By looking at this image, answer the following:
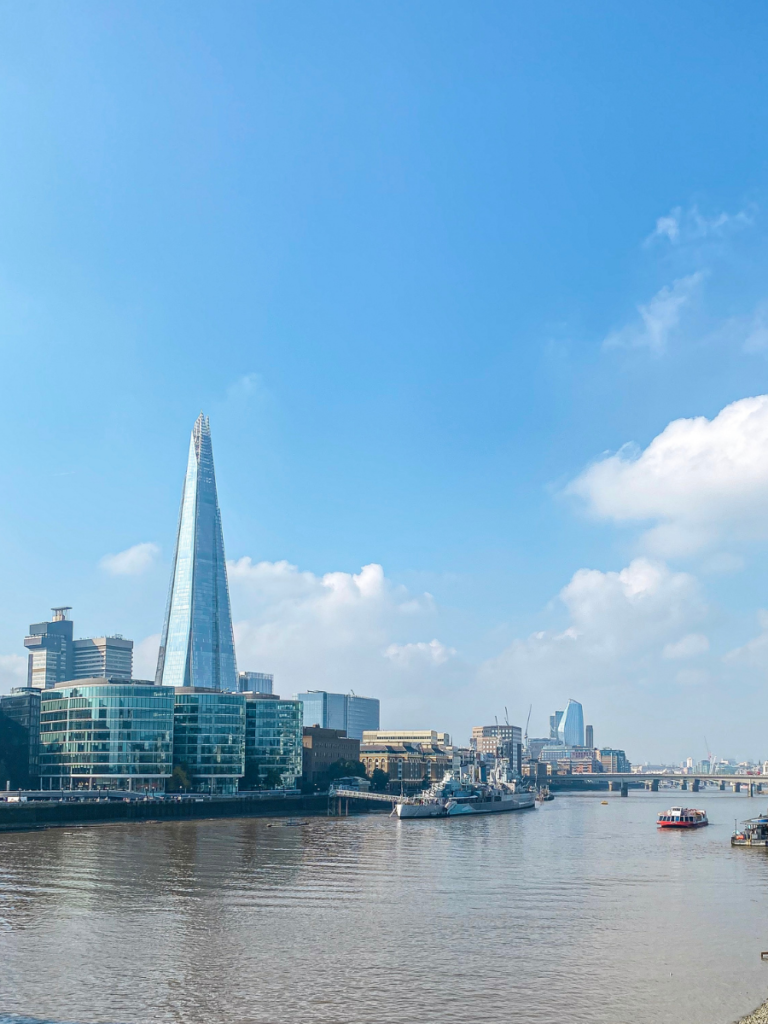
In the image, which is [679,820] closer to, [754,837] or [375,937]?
[754,837]

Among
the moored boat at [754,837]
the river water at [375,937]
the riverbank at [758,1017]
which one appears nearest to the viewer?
the riverbank at [758,1017]

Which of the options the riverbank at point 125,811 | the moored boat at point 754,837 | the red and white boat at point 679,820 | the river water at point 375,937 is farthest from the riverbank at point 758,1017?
the red and white boat at point 679,820

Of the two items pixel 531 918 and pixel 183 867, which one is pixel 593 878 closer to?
Result: pixel 531 918

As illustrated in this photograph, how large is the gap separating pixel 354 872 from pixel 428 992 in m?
45.4

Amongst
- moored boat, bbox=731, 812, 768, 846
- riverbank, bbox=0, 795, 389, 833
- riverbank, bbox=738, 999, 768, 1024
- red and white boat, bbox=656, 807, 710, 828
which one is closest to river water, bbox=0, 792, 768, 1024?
riverbank, bbox=738, 999, 768, 1024

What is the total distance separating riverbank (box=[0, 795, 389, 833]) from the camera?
14562 centimetres

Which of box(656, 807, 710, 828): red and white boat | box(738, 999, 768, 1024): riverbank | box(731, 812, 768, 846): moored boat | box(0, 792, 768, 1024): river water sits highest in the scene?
box(738, 999, 768, 1024): riverbank

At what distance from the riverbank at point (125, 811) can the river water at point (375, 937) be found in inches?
1615

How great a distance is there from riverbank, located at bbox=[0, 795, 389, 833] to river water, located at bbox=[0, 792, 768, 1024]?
41.0m

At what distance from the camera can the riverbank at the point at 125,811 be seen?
146 meters

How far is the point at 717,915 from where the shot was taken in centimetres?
6725

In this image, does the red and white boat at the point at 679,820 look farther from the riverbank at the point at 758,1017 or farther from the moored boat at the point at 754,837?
the riverbank at the point at 758,1017

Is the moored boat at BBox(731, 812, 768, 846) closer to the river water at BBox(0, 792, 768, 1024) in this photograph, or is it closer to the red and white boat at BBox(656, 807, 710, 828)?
the river water at BBox(0, 792, 768, 1024)

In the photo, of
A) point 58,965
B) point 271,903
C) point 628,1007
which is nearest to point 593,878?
point 271,903
